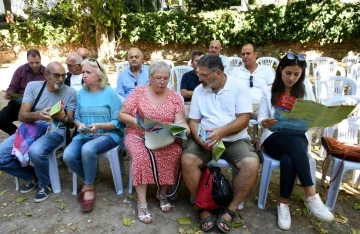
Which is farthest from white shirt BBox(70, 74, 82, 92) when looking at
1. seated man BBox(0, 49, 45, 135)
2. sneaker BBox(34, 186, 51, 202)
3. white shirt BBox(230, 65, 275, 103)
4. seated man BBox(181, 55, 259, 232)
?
white shirt BBox(230, 65, 275, 103)

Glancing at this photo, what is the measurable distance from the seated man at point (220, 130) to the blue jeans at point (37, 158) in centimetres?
135

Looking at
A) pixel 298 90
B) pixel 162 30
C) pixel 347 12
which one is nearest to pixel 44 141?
pixel 298 90

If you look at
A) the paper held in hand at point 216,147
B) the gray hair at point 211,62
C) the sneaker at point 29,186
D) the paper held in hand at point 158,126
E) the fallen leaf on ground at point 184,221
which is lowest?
the fallen leaf on ground at point 184,221

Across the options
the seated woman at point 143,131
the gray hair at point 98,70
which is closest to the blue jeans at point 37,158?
the gray hair at point 98,70

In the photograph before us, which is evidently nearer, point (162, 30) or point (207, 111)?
point (207, 111)

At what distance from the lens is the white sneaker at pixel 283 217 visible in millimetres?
2369

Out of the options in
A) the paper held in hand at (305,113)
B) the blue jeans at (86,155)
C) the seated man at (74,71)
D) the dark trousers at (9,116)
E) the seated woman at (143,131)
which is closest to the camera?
the paper held in hand at (305,113)

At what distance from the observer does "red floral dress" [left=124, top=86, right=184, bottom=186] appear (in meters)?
2.56

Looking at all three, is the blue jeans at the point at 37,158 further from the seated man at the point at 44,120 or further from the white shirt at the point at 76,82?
the white shirt at the point at 76,82

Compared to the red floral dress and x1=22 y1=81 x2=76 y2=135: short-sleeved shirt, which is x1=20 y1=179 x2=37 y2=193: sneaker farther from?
the red floral dress

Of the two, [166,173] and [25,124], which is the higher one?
[25,124]

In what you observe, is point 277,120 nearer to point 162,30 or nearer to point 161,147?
point 161,147

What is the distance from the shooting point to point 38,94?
295 centimetres

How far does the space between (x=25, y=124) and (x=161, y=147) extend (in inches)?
59.2
